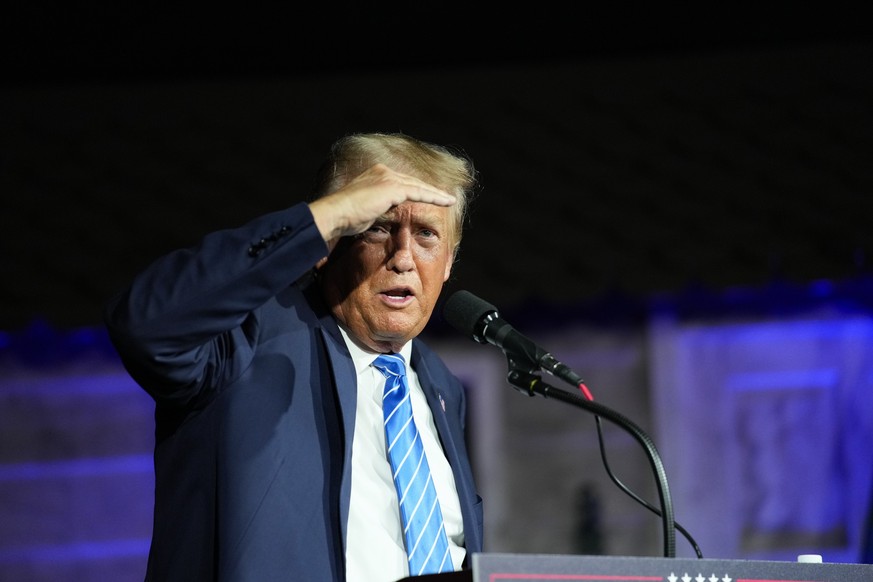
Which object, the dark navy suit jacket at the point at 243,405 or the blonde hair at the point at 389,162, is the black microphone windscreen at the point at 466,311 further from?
the blonde hair at the point at 389,162

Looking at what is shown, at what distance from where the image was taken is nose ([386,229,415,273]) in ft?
7.65

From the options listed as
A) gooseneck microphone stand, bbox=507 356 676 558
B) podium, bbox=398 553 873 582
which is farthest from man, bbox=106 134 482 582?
podium, bbox=398 553 873 582

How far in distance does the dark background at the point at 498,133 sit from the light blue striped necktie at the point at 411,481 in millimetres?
2079

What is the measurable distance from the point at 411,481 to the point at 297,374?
1.02 ft

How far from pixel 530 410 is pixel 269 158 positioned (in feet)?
5.80

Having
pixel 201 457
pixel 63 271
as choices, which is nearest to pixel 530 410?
pixel 63 271

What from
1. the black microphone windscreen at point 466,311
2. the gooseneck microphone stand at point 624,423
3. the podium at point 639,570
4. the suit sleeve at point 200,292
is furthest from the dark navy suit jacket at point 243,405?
the podium at point 639,570

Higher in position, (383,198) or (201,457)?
(383,198)

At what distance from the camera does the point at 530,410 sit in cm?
485

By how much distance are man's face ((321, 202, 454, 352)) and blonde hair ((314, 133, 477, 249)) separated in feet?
0.34

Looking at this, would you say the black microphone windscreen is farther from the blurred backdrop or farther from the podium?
the blurred backdrop

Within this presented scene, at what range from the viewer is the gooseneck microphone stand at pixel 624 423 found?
178 cm

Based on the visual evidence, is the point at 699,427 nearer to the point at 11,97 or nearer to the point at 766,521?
the point at 766,521

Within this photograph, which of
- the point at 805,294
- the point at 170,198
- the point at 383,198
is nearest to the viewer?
the point at 383,198
